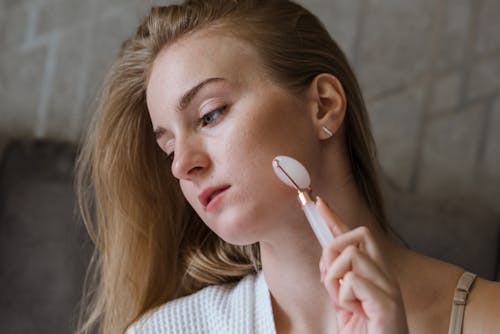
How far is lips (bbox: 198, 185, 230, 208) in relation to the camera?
1.08 m

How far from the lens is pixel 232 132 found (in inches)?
42.0

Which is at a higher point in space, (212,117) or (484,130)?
(212,117)

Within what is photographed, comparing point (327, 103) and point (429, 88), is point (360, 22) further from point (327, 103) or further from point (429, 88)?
point (327, 103)

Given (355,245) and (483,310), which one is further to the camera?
(483,310)

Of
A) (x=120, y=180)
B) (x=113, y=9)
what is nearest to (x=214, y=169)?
(x=120, y=180)

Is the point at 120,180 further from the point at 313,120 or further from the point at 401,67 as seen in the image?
the point at 401,67

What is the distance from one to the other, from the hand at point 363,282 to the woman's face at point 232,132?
20cm

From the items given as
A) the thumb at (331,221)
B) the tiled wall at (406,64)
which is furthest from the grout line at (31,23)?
the thumb at (331,221)

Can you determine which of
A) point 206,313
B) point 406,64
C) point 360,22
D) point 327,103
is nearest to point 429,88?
point 406,64

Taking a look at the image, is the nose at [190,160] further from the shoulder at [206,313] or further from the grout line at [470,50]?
the grout line at [470,50]

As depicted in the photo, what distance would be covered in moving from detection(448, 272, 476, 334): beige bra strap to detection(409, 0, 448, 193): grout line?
529mm

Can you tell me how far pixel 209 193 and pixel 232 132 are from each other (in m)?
0.09

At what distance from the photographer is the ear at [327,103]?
1139 millimetres

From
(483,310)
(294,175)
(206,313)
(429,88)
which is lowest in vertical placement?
(206,313)
